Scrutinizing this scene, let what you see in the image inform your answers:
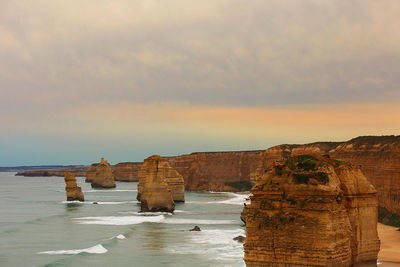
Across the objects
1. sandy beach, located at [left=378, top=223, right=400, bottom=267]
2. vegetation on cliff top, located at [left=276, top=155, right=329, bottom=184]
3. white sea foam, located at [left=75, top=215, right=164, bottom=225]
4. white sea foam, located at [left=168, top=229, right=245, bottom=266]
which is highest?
vegetation on cliff top, located at [left=276, top=155, right=329, bottom=184]

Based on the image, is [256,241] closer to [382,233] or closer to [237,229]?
[382,233]

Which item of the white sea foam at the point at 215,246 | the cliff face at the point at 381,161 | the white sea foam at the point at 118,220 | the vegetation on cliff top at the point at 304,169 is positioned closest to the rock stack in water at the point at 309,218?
the vegetation on cliff top at the point at 304,169

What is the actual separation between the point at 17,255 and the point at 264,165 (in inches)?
1890

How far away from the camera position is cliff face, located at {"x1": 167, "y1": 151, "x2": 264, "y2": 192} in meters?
165

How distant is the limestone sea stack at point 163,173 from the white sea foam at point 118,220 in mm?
6732

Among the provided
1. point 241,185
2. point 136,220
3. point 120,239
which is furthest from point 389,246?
point 241,185

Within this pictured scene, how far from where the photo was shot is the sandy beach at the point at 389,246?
105ft

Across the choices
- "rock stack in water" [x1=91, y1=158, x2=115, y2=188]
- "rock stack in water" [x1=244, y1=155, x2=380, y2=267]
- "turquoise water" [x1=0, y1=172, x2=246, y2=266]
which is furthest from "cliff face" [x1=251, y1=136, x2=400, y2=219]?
"rock stack in water" [x1=91, y1=158, x2=115, y2=188]

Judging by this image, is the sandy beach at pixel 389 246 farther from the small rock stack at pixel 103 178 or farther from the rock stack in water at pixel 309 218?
the small rock stack at pixel 103 178

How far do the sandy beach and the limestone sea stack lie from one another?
3268 cm

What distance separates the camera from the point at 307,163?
18547mm

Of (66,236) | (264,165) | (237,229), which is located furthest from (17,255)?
(264,165)

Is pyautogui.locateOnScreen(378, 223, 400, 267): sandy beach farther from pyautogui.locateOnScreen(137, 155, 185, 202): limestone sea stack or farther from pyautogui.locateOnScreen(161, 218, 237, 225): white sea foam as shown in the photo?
pyautogui.locateOnScreen(137, 155, 185, 202): limestone sea stack

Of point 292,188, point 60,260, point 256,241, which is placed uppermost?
point 292,188
